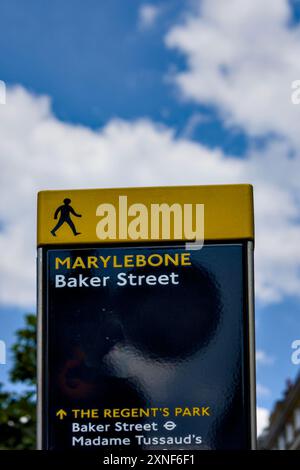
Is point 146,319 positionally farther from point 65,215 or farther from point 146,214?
point 65,215

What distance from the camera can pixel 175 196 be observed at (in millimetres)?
8125

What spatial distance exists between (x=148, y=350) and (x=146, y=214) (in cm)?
116

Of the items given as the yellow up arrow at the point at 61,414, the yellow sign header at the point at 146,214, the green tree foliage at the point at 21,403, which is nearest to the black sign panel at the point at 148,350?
the yellow up arrow at the point at 61,414

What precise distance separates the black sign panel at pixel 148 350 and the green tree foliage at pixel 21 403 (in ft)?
107

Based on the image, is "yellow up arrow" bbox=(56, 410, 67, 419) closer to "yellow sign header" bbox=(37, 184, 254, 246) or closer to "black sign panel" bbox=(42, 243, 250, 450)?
"black sign panel" bbox=(42, 243, 250, 450)

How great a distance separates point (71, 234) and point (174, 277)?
98 cm

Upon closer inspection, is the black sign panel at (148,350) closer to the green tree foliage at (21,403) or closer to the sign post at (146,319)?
the sign post at (146,319)

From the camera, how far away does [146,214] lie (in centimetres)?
801

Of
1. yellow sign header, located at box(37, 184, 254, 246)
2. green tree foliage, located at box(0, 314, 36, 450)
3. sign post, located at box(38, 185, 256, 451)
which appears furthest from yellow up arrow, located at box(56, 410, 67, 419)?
green tree foliage, located at box(0, 314, 36, 450)

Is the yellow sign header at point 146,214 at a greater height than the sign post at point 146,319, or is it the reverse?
the yellow sign header at point 146,214

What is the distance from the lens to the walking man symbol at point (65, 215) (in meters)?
8.09

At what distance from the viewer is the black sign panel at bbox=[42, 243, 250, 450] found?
7.46 m
